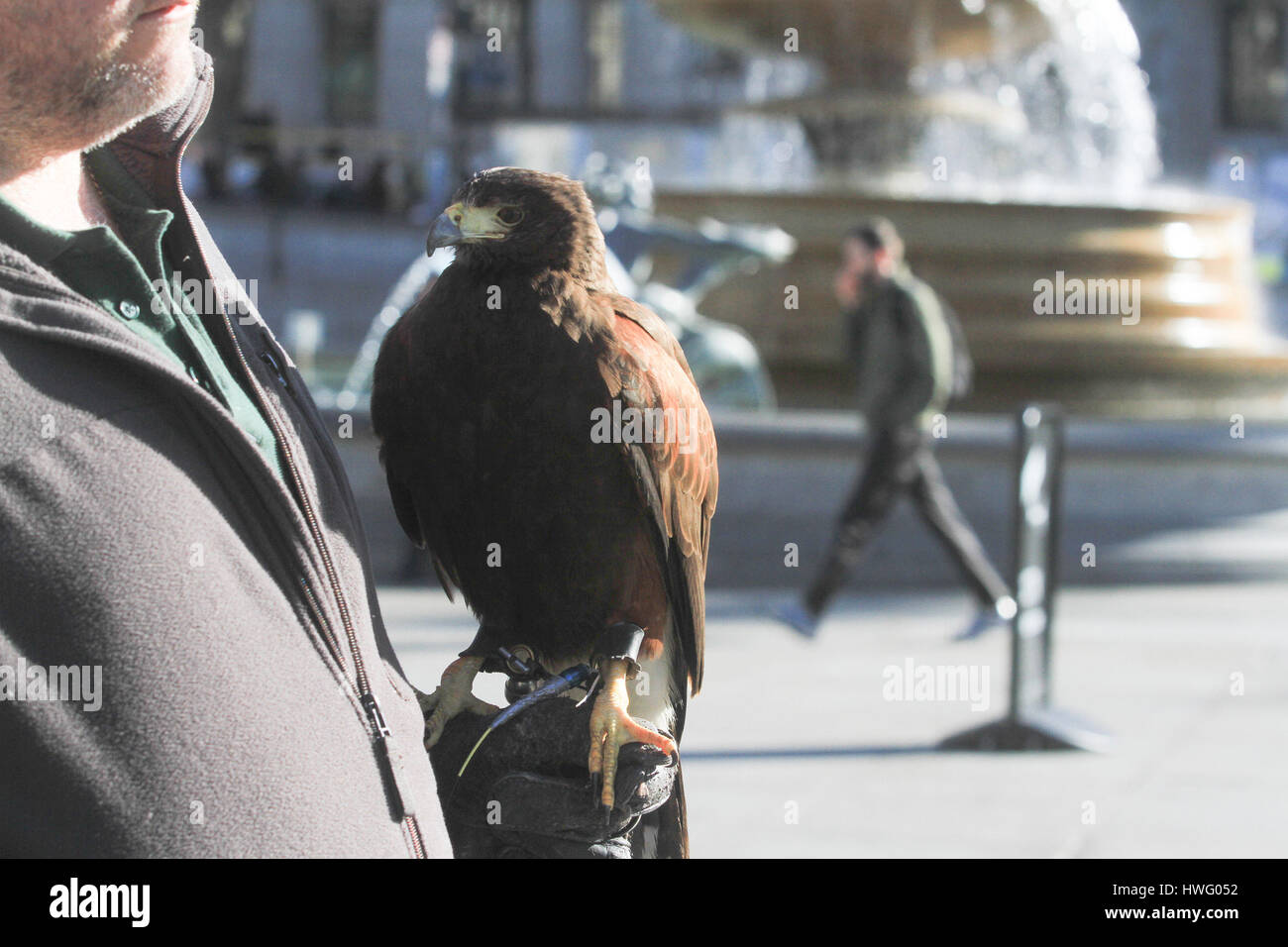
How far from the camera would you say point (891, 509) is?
25.5 feet

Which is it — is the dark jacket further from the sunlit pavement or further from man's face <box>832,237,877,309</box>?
the sunlit pavement

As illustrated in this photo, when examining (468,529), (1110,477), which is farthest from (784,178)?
(468,529)

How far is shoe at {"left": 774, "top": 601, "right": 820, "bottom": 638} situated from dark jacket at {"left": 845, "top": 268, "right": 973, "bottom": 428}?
38.7 inches

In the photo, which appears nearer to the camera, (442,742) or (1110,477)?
(442,742)

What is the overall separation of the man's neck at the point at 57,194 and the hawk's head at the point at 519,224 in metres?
0.39

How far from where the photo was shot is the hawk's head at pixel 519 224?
5.94ft

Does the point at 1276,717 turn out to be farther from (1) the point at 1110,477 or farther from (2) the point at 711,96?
(2) the point at 711,96

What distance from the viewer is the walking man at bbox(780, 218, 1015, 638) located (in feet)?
25.0

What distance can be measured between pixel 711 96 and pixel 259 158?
10.9m

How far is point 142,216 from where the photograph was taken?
1666 millimetres

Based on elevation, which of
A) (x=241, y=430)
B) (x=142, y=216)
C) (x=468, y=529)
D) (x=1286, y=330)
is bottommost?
(x=1286, y=330)

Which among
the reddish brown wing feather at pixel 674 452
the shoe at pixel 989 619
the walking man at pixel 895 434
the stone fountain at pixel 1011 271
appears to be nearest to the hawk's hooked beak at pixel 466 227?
the reddish brown wing feather at pixel 674 452

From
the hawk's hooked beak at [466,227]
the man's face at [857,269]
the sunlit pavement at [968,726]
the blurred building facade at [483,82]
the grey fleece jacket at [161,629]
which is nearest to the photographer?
the grey fleece jacket at [161,629]

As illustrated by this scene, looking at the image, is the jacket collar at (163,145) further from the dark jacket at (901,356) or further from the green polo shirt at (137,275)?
the dark jacket at (901,356)
